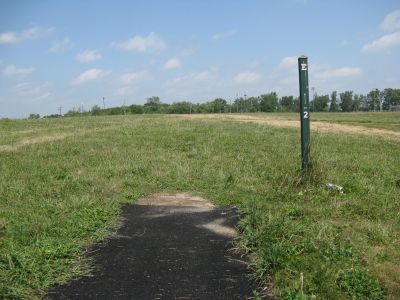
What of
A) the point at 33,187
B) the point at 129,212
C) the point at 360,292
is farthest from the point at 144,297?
the point at 33,187

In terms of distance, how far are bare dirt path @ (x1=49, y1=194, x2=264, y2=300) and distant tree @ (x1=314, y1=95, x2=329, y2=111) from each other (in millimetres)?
112527

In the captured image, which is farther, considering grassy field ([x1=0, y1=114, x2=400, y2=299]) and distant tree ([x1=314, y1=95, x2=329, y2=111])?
distant tree ([x1=314, y1=95, x2=329, y2=111])

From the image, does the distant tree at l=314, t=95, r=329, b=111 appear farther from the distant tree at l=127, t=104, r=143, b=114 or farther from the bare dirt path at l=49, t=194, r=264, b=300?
the bare dirt path at l=49, t=194, r=264, b=300

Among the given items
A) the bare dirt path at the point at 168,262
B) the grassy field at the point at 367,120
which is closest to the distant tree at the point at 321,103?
the grassy field at the point at 367,120

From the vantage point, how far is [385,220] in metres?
6.43

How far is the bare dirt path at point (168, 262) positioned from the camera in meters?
4.10

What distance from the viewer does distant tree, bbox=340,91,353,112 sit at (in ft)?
375

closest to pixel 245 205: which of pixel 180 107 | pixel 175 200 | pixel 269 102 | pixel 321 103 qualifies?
pixel 175 200

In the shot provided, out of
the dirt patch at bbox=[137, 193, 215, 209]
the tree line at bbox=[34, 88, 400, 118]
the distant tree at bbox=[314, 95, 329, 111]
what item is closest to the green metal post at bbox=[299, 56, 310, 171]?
the dirt patch at bbox=[137, 193, 215, 209]

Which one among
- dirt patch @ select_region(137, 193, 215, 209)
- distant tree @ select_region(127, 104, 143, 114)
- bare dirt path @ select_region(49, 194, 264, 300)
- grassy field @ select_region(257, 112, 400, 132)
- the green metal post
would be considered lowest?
bare dirt path @ select_region(49, 194, 264, 300)

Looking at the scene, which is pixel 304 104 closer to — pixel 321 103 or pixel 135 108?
Answer: pixel 135 108

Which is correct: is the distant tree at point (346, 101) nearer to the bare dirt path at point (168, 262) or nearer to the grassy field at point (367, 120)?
the grassy field at point (367, 120)

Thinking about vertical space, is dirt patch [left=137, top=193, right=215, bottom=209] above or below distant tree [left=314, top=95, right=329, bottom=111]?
below

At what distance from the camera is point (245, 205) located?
671 cm
